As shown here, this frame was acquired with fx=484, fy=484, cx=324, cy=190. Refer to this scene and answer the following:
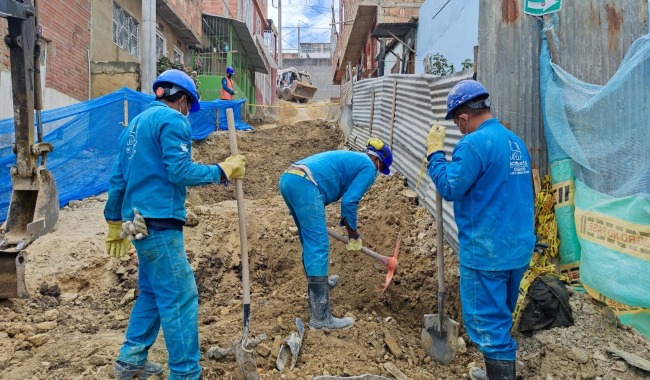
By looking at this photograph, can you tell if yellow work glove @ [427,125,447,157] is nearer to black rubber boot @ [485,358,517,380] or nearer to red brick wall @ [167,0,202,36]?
black rubber boot @ [485,358,517,380]

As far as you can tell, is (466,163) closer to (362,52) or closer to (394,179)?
(394,179)

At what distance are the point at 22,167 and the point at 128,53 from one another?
8.60 m

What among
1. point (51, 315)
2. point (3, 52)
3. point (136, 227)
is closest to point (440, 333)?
point (136, 227)

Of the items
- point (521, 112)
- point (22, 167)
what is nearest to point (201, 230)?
point (22, 167)

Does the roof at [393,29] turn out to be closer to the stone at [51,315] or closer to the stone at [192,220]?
the stone at [192,220]

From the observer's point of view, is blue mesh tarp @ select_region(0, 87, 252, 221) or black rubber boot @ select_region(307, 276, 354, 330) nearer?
black rubber boot @ select_region(307, 276, 354, 330)

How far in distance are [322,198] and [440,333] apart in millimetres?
1384

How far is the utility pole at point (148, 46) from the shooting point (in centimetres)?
873

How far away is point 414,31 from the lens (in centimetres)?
1272

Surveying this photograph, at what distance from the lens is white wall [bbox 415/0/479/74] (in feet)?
26.4

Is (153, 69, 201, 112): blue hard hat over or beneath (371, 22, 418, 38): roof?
beneath

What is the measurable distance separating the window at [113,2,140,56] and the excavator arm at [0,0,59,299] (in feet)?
25.3

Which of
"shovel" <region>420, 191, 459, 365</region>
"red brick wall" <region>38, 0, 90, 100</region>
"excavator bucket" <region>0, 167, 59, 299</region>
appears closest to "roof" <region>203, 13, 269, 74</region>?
"red brick wall" <region>38, 0, 90, 100</region>

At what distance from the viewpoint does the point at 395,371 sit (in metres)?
3.18
